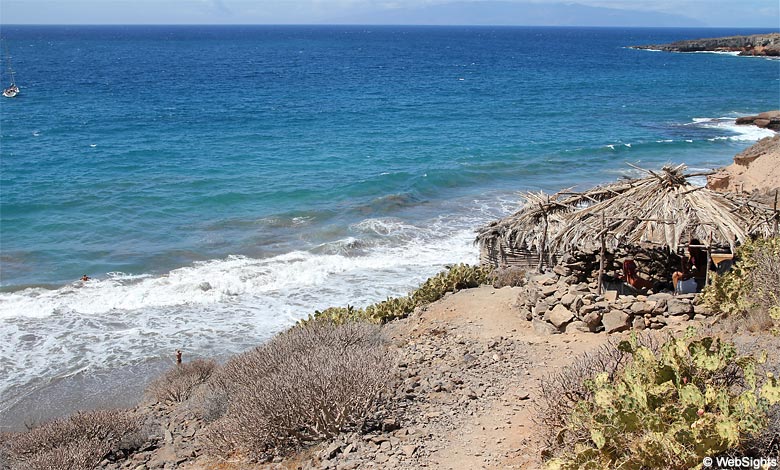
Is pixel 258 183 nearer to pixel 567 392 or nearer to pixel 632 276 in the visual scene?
pixel 632 276

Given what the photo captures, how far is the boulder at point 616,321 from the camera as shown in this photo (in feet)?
30.1

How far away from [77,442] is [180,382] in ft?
7.90

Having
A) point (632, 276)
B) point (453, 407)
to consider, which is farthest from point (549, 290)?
point (453, 407)

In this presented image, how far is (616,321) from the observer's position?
30.3ft

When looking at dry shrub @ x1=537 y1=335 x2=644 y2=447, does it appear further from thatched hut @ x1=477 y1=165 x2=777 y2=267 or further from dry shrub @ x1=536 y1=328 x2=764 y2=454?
thatched hut @ x1=477 y1=165 x2=777 y2=267

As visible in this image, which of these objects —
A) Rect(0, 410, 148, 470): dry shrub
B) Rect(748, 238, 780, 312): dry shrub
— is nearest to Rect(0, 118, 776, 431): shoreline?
Rect(0, 410, 148, 470): dry shrub

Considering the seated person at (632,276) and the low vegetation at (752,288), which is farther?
the seated person at (632,276)

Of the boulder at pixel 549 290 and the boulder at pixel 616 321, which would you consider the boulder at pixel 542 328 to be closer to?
the boulder at pixel 549 290

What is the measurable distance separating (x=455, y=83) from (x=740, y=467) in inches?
2285

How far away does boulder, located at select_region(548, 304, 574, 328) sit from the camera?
955 cm

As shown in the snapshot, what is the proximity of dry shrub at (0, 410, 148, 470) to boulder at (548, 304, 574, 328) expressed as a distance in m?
5.82

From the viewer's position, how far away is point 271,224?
21375 mm

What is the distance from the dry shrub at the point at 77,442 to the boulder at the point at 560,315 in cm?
582

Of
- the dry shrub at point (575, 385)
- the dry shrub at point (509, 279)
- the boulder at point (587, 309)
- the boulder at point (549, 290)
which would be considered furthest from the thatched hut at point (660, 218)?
the dry shrub at point (575, 385)
